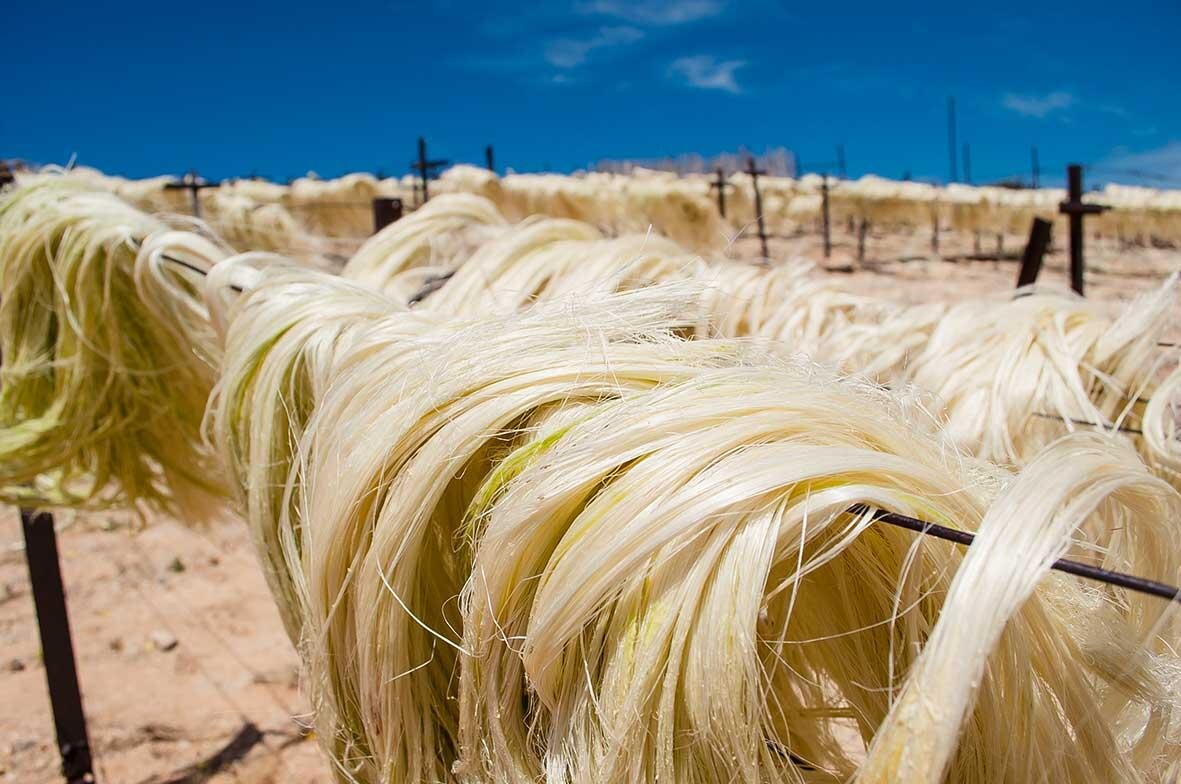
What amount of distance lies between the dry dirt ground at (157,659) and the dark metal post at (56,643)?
271 millimetres

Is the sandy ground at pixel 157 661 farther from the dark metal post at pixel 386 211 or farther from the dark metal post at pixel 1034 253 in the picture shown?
the dark metal post at pixel 1034 253

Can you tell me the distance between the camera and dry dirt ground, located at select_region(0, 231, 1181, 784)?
349 centimetres

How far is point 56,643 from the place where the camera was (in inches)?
116

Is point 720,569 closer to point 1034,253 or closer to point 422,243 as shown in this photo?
point 422,243

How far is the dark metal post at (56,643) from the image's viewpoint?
9.42ft

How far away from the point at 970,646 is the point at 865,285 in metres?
15.2

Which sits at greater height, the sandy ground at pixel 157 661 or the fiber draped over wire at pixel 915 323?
the fiber draped over wire at pixel 915 323

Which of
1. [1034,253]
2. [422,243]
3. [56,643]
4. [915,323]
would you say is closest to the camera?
[915,323]

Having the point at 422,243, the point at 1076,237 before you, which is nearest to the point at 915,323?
the point at 422,243

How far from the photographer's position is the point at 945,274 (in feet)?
56.5

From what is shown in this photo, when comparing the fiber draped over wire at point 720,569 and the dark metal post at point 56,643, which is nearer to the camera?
the fiber draped over wire at point 720,569

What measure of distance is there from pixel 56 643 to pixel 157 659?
4.51 ft

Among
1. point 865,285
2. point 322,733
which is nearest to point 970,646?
point 322,733

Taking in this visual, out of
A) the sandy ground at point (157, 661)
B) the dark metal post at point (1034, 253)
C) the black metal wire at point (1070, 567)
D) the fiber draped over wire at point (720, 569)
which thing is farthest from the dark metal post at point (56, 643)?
the dark metal post at point (1034, 253)
